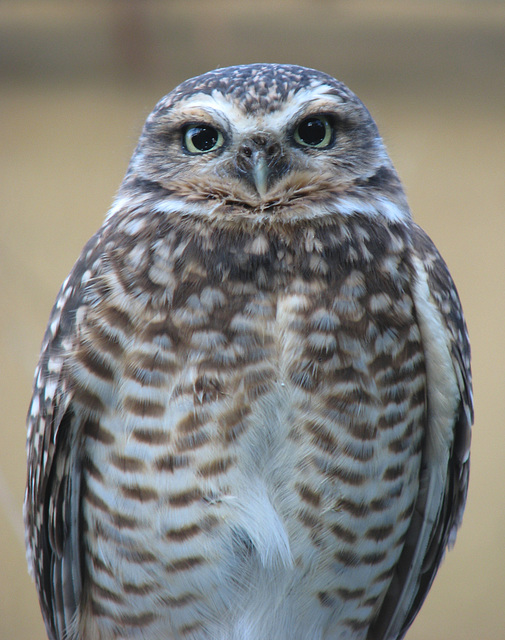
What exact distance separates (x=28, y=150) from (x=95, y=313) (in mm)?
1872

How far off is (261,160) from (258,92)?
185 mm

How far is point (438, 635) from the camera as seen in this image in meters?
3.31

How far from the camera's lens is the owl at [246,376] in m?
1.57

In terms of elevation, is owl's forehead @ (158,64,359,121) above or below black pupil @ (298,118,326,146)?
above

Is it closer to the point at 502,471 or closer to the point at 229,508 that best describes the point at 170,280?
the point at 229,508

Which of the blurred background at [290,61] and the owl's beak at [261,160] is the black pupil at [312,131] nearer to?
the owl's beak at [261,160]

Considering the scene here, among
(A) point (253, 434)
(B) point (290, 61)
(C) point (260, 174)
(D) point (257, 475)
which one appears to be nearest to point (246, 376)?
(A) point (253, 434)

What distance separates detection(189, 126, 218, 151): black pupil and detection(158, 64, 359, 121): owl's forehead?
0.17 feet

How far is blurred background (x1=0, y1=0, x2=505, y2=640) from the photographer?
3164mm

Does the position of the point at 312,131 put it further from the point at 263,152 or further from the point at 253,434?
the point at 253,434

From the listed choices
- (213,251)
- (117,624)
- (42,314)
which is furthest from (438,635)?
(213,251)

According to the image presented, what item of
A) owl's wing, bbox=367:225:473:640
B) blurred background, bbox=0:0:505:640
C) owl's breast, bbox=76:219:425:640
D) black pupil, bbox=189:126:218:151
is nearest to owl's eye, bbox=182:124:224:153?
black pupil, bbox=189:126:218:151

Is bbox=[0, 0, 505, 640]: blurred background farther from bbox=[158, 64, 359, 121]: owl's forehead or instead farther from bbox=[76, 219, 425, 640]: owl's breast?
bbox=[76, 219, 425, 640]: owl's breast

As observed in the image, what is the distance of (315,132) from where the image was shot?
5.54 ft
